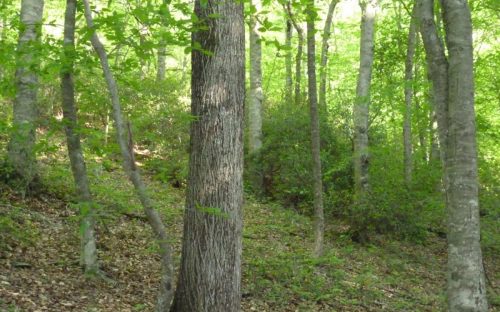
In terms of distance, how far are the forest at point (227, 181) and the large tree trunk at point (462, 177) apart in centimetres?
2

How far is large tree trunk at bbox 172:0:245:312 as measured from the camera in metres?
4.86

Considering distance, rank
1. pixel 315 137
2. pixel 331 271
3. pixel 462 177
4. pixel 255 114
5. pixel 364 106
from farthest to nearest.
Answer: pixel 255 114, pixel 364 106, pixel 315 137, pixel 331 271, pixel 462 177

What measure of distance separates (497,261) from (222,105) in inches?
365

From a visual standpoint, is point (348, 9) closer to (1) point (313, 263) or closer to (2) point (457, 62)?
(1) point (313, 263)

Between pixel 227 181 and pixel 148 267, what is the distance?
276cm

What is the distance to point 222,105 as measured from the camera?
16.1ft

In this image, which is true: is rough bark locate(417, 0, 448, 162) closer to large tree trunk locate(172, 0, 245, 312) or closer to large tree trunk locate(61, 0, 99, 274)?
large tree trunk locate(172, 0, 245, 312)

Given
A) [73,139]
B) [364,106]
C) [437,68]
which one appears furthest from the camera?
[364,106]

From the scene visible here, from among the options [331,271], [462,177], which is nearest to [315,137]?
[331,271]

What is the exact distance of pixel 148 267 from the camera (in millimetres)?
6984

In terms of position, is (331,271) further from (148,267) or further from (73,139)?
(73,139)

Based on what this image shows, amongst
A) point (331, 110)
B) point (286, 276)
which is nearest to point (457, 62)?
point (286, 276)

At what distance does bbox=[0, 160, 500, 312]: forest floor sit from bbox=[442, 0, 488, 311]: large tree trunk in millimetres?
2467

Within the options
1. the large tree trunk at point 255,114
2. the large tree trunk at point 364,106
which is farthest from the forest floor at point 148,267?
the large tree trunk at point 255,114
